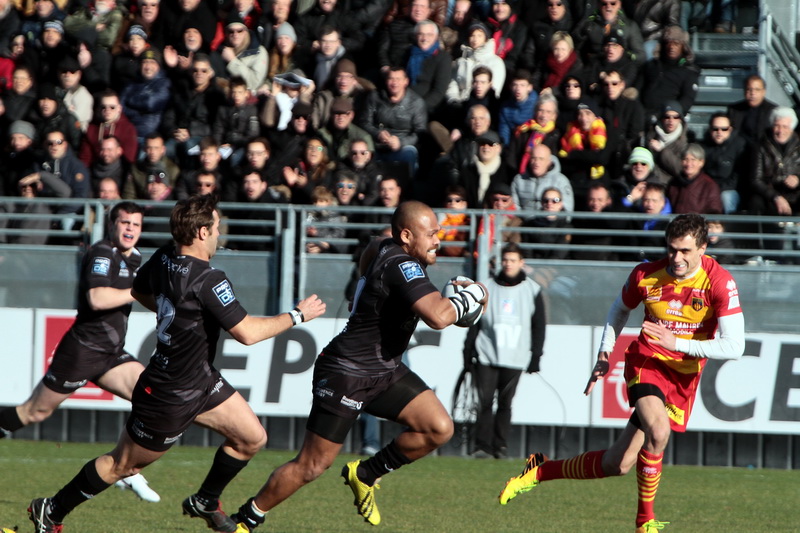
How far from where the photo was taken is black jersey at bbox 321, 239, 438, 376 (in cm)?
738

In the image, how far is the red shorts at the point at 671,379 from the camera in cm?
790

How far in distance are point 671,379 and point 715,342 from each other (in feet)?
1.45

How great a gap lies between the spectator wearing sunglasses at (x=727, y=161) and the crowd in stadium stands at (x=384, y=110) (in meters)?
0.02

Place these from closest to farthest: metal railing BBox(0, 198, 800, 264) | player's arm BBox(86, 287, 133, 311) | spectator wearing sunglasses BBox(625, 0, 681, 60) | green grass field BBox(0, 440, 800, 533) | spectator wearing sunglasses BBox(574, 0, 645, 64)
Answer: green grass field BBox(0, 440, 800, 533) < player's arm BBox(86, 287, 133, 311) < metal railing BBox(0, 198, 800, 264) < spectator wearing sunglasses BBox(574, 0, 645, 64) < spectator wearing sunglasses BBox(625, 0, 681, 60)

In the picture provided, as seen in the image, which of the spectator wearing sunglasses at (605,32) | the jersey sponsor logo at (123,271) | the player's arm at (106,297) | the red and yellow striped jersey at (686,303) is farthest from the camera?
the spectator wearing sunglasses at (605,32)

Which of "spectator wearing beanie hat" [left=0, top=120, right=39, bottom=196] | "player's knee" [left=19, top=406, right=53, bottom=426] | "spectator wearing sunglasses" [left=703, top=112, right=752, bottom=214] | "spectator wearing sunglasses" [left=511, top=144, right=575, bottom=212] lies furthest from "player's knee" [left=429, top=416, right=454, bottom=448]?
"spectator wearing beanie hat" [left=0, top=120, right=39, bottom=196]

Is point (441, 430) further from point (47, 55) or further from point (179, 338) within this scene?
point (47, 55)

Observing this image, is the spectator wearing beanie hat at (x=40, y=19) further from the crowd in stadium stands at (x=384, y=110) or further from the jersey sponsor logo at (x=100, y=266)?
the jersey sponsor logo at (x=100, y=266)

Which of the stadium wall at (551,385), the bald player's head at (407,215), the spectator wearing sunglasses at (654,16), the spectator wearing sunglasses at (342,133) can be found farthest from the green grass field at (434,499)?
the spectator wearing sunglasses at (654,16)

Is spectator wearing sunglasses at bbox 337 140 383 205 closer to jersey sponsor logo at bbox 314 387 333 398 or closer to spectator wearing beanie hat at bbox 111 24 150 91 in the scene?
spectator wearing beanie hat at bbox 111 24 150 91

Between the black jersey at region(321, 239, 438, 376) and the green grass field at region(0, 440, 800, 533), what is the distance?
1.45m

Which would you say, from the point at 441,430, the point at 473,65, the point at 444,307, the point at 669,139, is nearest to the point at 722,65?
the point at 669,139

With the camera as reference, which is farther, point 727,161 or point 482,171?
point 482,171

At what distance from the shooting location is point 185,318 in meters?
7.10
